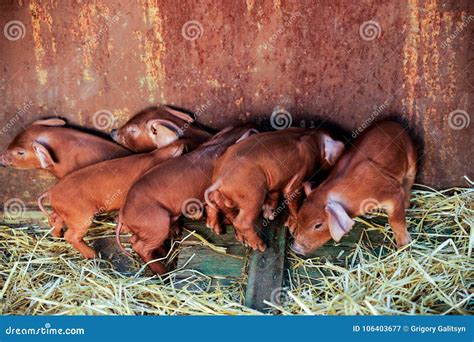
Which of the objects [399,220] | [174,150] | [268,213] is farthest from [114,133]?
[399,220]

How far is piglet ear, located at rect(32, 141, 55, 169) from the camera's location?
5320 mm

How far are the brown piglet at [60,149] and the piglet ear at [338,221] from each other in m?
1.74

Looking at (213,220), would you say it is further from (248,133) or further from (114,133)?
(114,133)

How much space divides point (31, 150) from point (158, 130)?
3.18ft

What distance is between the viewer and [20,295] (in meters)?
4.68

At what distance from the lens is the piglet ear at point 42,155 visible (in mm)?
5320

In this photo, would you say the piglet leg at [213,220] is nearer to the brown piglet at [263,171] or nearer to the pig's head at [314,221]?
the brown piglet at [263,171]

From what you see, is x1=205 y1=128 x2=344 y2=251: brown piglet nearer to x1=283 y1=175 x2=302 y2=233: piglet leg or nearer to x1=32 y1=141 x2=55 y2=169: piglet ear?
x1=283 y1=175 x2=302 y2=233: piglet leg

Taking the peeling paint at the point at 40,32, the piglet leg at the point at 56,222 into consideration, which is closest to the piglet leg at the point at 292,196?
the piglet leg at the point at 56,222

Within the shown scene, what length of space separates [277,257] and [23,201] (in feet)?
7.23

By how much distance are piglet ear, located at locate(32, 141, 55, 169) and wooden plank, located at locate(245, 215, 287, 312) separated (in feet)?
5.36

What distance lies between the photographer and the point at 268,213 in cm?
519
